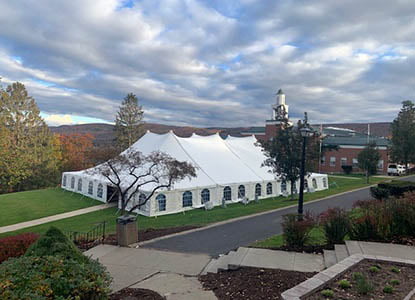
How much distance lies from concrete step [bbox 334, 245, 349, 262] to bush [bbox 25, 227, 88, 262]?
193 inches

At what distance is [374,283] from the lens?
4.37 m

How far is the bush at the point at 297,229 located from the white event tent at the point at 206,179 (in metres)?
10.6

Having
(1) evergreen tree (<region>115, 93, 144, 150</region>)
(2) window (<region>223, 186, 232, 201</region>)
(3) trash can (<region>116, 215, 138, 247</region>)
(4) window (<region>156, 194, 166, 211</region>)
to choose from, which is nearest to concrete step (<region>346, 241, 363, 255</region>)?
(3) trash can (<region>116, 215, 138, 247</region>)

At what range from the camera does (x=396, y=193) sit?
14.4 m

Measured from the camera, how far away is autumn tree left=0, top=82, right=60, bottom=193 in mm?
30969

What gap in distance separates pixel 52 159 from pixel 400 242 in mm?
40277

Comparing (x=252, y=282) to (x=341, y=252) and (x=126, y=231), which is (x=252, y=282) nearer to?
(x=341, y=252)

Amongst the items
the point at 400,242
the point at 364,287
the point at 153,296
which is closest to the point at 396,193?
the point at 400,242

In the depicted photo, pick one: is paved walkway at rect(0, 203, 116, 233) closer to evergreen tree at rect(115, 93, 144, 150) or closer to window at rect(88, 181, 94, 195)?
window at rect(88, 181, 94, 195)

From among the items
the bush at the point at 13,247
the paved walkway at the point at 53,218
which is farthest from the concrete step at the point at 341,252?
the paved walkway at the point at 53,218

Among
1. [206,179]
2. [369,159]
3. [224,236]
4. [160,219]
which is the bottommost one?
[160,219]

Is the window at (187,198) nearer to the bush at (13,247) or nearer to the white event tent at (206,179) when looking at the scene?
the white event tent at (206,179)

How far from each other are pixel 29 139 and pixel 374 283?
39338mm

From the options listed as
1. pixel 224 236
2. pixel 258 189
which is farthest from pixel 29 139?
pixel 224 236
